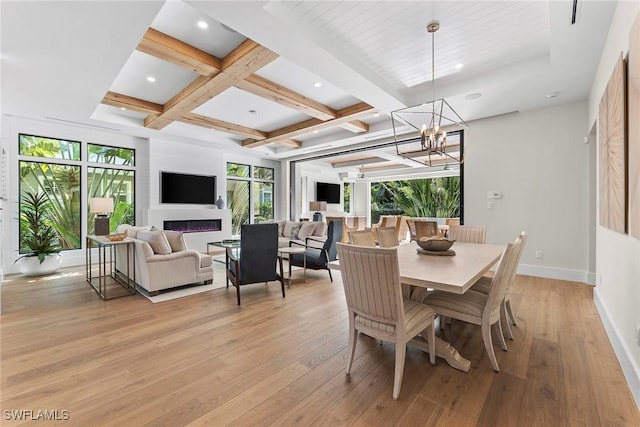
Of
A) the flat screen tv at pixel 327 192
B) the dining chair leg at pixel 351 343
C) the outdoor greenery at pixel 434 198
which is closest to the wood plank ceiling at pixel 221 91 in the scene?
the dining chair leg at pixel 351 343

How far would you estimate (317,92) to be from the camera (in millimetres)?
4344

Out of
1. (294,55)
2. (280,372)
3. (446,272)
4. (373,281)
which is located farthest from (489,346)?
(294,55)

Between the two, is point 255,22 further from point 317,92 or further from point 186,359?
point 186,359

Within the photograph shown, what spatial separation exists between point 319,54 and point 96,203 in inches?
165

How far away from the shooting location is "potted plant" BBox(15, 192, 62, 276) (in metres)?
4.64

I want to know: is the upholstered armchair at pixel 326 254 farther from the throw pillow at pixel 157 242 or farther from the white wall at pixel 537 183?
the white wall at pixel 537 183

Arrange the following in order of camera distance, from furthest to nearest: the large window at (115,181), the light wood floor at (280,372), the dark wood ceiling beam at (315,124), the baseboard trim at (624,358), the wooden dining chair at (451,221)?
the wooden dining chair at (451,221) < the large window at (115,181) < the dark wood ceiling beam at (315,124) < the baseboard trim at (624,358) < the light wood floor at (280,372)

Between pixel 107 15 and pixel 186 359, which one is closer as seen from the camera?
pixel 186 359

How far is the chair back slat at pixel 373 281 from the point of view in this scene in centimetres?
167

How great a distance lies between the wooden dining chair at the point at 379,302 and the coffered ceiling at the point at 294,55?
2.11 metres

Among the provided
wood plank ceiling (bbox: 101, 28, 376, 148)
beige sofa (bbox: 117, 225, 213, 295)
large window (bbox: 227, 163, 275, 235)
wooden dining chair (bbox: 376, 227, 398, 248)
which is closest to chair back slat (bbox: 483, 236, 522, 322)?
wooden dining chair (bbox: 376, 227, 398, 248)

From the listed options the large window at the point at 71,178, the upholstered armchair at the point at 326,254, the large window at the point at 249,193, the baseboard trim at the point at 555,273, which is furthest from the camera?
the large window at the point at 249,193

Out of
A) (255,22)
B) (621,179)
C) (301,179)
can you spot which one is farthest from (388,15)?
(301,179)

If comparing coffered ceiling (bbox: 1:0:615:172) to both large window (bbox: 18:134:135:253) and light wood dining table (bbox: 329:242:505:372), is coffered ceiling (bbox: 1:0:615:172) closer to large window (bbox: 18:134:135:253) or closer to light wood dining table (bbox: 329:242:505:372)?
large window (bbox: 18:134:135:253)
